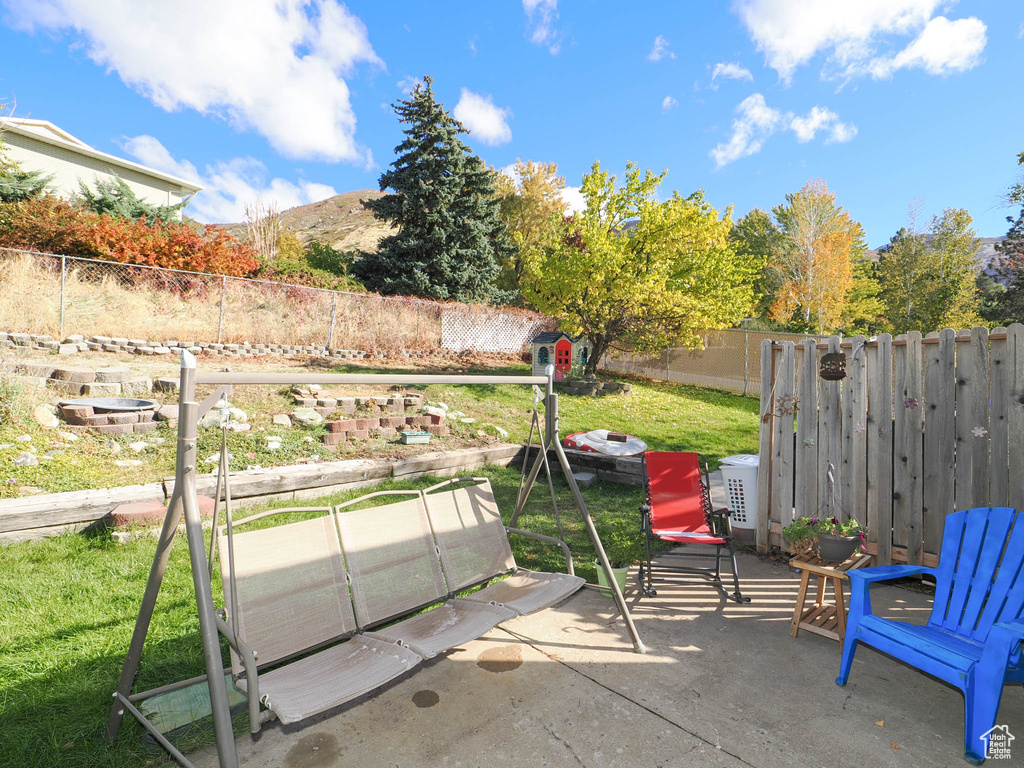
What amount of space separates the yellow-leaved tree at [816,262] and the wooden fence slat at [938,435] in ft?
67.7

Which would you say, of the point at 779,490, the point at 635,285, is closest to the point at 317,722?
the point at 779,490

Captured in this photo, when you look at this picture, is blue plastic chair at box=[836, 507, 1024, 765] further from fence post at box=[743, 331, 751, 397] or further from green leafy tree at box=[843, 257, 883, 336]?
green leafy tree at box=[843, 257, 883, 336]

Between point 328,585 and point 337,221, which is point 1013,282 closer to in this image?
point 328,585

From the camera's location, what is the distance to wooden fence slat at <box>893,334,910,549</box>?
4.09 m

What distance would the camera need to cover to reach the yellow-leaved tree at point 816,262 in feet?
79.2

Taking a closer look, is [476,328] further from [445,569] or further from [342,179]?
[342,179]

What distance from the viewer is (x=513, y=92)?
55.1 feet

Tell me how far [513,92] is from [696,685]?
17.6 m

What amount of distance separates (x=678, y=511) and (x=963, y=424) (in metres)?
2.16

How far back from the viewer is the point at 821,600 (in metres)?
3.59

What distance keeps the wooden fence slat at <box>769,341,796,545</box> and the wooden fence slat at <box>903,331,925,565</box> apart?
0.86 m

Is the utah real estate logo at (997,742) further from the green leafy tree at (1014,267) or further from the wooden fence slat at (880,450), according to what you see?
the green leafy tree at (1014,267)

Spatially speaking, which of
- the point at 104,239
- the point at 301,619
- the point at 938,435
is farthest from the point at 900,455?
the point at 104,239

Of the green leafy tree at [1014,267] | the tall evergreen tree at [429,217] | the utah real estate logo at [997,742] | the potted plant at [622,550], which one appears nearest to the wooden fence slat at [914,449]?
the utah real estate logo at [997,742]
